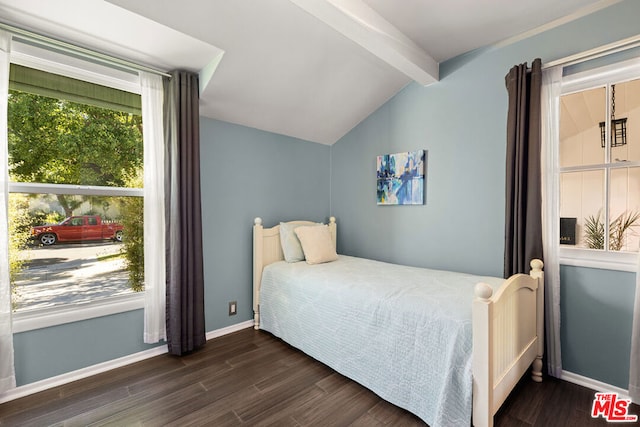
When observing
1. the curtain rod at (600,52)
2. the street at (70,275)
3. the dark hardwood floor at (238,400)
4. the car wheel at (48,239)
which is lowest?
the dark hardwood floor at (238,400)

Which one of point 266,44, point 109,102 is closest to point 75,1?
point 109,102

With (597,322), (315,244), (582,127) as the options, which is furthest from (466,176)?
(315,244)

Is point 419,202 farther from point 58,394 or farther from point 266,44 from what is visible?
point 58,394

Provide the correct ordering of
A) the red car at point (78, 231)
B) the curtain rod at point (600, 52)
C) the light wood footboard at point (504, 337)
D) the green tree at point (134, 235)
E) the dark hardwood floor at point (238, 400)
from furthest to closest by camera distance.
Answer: the green tree at point (134, 235), the red car at point (78, 231), the curtain rod at point (600, 52), the dark hardwood floor at point (238, 400), the light wood footboard at point (504, 337)

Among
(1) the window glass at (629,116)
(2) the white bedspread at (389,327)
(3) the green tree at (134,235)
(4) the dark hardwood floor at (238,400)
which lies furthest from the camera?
(3) the green tree at (134,235)

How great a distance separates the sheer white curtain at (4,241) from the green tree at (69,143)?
0.18 meters

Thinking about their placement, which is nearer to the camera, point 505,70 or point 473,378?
point 473,378

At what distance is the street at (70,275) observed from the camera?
1.94m

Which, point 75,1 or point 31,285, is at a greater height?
point 75,1

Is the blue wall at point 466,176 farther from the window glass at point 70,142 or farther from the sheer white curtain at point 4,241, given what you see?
the sheer white curtain at point 4,241

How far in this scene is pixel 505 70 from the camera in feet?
7.48

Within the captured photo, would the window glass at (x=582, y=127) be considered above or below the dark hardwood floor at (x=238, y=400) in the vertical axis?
above

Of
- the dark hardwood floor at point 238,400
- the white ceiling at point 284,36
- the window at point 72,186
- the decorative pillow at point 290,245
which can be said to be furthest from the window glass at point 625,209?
the window at point 72,186

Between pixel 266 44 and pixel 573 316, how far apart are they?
280 centimetres
